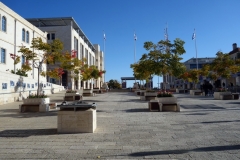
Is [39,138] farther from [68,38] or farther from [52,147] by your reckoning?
[68,38]

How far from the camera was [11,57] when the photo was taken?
23.4 m

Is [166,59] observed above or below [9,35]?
below

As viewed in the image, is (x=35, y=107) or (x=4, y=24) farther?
(x=4, y=24)

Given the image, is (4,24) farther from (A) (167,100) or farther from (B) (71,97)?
(A) (167,100)

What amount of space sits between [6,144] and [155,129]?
4270 mm

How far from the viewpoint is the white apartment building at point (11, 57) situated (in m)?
18.4

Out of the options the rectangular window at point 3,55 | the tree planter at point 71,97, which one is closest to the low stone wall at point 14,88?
the tree planter at point 71,97

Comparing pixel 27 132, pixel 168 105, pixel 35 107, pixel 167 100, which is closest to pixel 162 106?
pixel 168 105

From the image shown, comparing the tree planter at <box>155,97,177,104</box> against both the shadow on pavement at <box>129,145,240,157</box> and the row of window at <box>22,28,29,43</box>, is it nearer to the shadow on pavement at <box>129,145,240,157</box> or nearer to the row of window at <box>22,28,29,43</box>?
the shadow on pavement at <box>129,145,240,157</box>

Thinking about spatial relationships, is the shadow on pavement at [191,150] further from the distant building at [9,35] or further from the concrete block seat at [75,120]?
the distant building at [9,35]

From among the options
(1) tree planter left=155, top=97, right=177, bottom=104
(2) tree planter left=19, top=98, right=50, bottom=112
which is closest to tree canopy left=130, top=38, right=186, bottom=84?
(1) tree planter left=155, top=97, right=177, bottom=104

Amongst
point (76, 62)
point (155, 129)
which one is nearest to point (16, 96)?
point (76, 62)

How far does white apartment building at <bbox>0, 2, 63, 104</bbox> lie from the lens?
1838cm

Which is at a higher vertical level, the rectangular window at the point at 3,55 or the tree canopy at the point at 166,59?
the rectangular window at the point at 3,55
